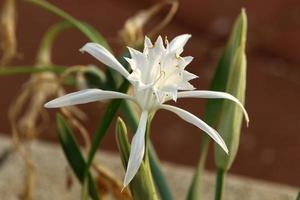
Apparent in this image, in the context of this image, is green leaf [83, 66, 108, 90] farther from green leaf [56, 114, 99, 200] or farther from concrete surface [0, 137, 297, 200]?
concrete surface [0, 137, 297, 200]

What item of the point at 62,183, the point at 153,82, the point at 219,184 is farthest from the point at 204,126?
the point at 62,183

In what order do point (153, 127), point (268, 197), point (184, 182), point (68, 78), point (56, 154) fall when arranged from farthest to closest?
point (153, 127)
point (56, 154)
point (184, 182)
point (268, 197)
point (68, 78)

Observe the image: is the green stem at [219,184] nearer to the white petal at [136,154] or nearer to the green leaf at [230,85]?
the green leaf at [230,85]

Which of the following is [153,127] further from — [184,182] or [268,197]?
[268,197]

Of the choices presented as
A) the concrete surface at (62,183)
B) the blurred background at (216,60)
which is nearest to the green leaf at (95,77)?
the concrete surface at (62,183)

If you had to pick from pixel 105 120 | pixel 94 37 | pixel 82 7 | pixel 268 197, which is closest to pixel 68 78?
pixel 94 37

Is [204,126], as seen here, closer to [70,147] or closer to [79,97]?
[79,97]
